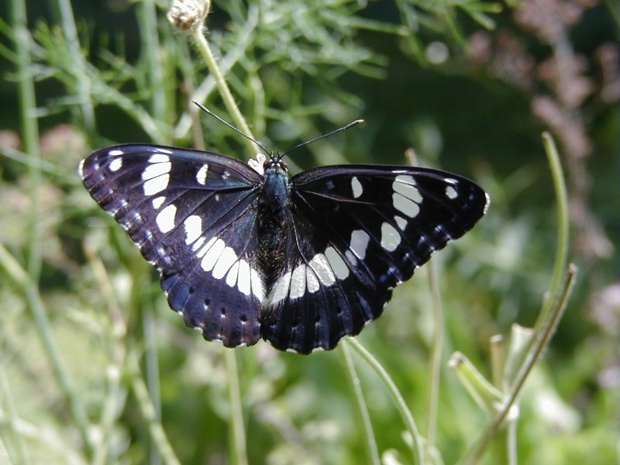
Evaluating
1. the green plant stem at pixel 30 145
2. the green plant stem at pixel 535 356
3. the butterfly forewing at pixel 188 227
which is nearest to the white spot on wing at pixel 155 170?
the butterfly forewing at pixel 188 227

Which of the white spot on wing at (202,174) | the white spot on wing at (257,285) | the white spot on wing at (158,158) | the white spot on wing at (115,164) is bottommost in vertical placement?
the white spot on wing at (257,285)

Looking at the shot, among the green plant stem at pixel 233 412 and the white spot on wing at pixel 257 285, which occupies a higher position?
the white spot on wing at pixel 257 285

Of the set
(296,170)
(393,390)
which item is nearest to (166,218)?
(393,390)

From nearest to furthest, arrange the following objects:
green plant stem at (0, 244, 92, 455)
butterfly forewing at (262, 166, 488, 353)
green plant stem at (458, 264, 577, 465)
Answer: green plant stem at (458, 264, 577, 465) → butterfly forewing at (262, 166, 488, 353) → green plant stem at (0, 244, 92, 455)

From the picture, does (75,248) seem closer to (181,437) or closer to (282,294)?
(181,437)

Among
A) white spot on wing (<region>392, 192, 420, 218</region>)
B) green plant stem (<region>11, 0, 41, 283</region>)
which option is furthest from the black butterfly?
green plant stem (<region>11, 0, 41, 283</region>)

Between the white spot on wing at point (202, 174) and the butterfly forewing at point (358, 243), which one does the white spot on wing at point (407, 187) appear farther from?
the white spot on wing at point (202, 174)

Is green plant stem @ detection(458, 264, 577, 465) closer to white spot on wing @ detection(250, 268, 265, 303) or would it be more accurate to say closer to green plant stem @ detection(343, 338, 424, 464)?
green plant stem @ detection(343, 338, 424, 464)
